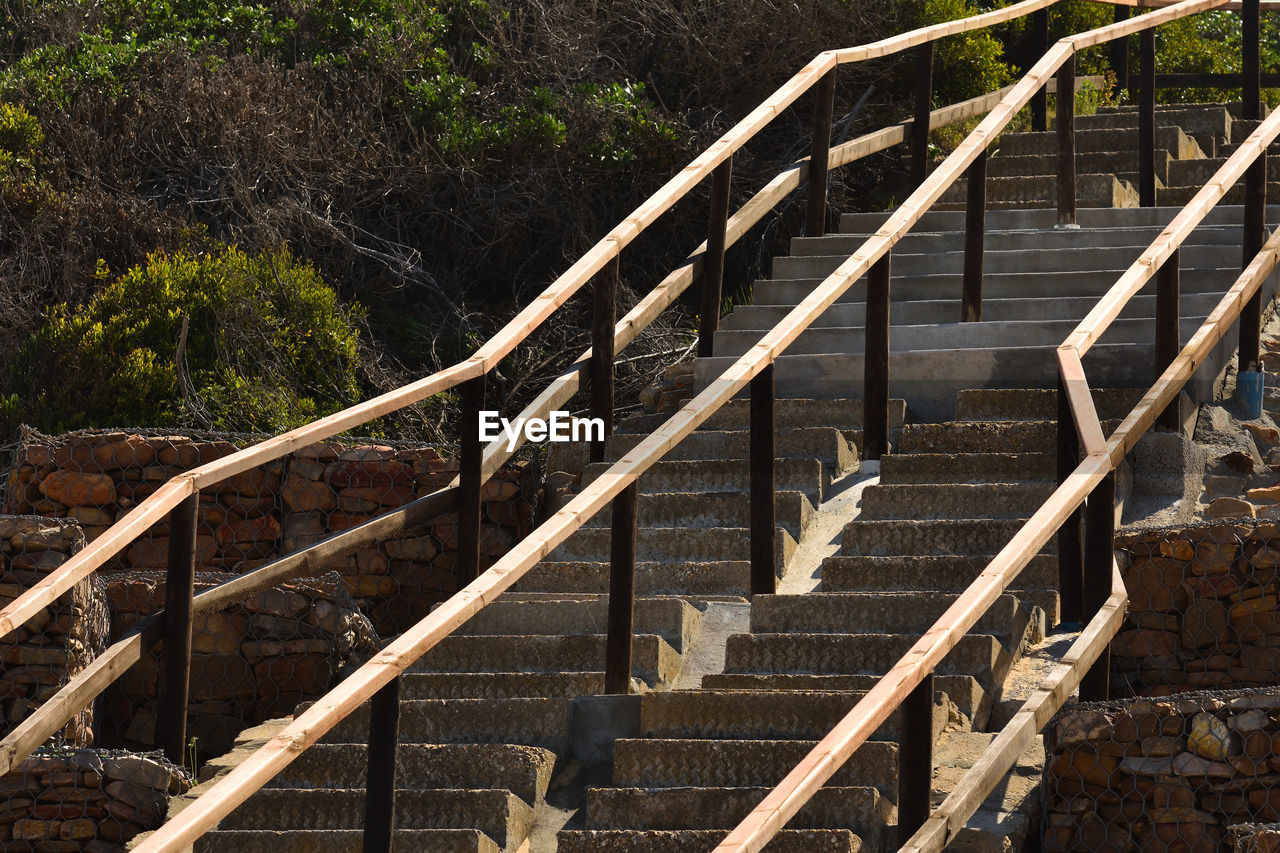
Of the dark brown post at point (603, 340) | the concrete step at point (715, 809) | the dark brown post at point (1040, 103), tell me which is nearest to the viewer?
the concrete step at point (715, 809)

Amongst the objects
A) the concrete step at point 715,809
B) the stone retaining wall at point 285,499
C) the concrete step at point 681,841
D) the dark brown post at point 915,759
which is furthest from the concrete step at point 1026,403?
the dark brown post at point 915,759

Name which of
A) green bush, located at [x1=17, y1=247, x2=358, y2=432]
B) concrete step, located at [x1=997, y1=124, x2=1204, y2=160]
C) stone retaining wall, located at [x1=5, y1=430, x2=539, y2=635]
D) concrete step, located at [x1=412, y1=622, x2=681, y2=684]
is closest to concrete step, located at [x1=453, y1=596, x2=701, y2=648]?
concrete step, located at [x1=412, y1=622, x2=681, y2=684]

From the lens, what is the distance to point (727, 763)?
412cm

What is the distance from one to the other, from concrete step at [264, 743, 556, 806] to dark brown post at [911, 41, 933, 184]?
3929 mm

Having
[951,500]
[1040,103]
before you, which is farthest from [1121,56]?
[951,500]

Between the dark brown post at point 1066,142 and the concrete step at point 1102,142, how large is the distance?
1.00 meters

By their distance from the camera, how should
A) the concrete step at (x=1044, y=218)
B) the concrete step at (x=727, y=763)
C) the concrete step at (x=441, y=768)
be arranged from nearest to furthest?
the concrete step at (x=727, y=763) → the concrete step at (x=441, y=768) → the concrete step at (x=1044, y=218)

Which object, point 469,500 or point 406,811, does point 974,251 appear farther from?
point 406,811

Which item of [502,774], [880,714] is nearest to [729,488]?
[502,774]

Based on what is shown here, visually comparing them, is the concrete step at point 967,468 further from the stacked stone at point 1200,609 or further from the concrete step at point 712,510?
the stacked stone at point 1200,609

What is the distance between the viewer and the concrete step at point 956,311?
20.8 feet

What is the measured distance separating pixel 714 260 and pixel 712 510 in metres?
1.30

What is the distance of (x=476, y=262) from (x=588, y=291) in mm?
747

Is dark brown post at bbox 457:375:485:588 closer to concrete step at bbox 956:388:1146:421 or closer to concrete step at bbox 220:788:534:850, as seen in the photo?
concrete step at bbox 220:788:534:850
